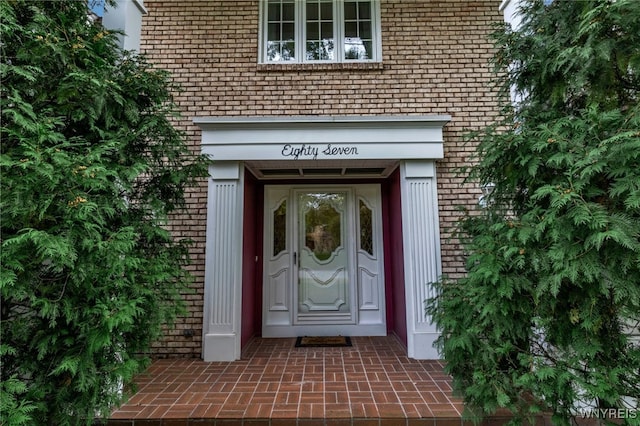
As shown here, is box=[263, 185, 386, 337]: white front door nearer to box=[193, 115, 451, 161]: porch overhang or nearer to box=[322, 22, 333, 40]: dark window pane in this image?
box=[193, 115, 451, 161]: porch overhang

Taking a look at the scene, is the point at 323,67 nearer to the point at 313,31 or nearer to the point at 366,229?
the point at 313,31

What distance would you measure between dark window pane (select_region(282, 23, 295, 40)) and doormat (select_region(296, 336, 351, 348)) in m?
3.88

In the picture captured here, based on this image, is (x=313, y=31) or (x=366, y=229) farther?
(x=366, y=229)

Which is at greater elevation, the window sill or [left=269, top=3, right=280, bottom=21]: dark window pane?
[left=269, top=3, right=280, bottom=21]: dark window pane

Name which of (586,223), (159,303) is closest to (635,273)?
(586,223)

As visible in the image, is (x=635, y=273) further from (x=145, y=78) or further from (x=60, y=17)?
(x=60, y=17)

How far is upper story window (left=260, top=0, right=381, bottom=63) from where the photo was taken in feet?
13.4

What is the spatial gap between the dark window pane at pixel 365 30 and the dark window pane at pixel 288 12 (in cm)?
90

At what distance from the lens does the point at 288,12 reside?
4191 millimetres

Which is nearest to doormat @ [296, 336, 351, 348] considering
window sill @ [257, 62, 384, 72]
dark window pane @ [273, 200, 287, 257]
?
dark window pane @ [273, 200, 287, 257]

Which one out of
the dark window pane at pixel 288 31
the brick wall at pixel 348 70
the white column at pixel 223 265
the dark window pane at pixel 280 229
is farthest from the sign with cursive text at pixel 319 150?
the dark window pane at pixel 288 31

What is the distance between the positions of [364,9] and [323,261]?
3378 millimetres

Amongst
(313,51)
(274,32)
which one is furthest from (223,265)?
(274,32)

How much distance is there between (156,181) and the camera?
251 cm
